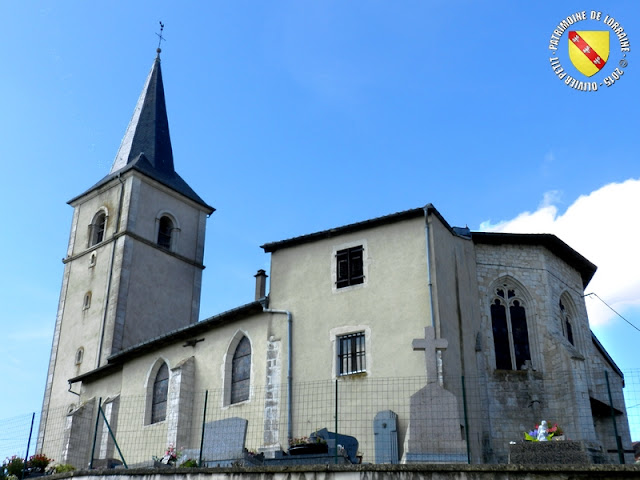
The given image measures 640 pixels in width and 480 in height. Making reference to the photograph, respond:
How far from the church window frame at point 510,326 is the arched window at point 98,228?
1921 cm

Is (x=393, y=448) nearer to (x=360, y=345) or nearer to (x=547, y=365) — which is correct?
(x=360, y=345)

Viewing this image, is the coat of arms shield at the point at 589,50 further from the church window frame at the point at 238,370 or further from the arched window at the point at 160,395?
the arched window at the point at 160,395

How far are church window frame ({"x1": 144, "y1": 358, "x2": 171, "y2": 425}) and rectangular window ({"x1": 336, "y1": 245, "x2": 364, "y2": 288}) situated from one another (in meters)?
6.86

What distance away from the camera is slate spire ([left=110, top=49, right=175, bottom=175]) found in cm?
3581

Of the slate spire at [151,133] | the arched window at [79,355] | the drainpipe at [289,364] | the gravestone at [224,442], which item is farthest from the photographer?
the slate spire at [151,133]

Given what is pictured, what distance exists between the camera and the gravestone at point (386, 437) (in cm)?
1722

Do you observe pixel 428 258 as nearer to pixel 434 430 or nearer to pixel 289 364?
pixel 289 364

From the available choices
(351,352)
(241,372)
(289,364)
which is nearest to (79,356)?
(241,372)

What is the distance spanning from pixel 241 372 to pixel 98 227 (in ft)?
50.4

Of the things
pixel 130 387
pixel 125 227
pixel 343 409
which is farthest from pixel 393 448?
pixel 125 227

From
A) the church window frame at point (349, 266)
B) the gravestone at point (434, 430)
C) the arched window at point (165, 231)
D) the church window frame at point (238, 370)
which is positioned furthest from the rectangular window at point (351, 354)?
the arched window at point (165, 231)

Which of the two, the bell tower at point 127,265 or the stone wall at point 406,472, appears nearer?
the stone wall at point 406,472

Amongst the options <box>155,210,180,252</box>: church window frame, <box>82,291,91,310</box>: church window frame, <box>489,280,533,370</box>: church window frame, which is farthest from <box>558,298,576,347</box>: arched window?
<box>82,291,91,310</box>: church window frame

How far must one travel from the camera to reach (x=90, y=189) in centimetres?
3491
